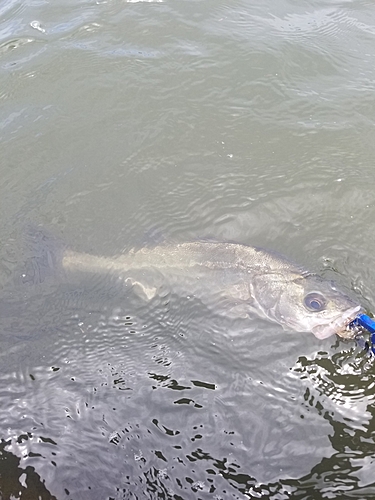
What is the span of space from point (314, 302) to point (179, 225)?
2.44 meters

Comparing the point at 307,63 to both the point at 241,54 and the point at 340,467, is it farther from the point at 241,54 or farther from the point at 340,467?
the point at 340,467

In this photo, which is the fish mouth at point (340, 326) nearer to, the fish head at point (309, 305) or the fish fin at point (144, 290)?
the fish head at point (309, 305)

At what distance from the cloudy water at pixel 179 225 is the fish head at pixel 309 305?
18cm

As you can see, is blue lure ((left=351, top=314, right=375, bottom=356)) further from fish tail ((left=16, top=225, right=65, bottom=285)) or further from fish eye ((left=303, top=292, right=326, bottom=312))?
fish tail ((left=16, top=225, right=65, bottom=285))

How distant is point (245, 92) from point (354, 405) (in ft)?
20.0

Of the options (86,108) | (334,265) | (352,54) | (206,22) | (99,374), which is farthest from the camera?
(206,22)

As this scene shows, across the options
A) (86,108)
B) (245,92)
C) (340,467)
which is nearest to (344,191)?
(245,92)

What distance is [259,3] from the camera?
36.2ft

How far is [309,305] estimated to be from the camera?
5.70 metres

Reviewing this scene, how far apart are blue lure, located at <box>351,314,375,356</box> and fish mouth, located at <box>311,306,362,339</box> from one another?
0.09 meters

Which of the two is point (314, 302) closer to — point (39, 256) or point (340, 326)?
point (340, 326)

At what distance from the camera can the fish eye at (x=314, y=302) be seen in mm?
5609

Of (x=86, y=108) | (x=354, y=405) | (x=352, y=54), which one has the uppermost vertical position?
(x=86, y=108)

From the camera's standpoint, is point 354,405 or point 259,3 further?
point 259,3
